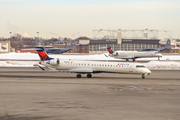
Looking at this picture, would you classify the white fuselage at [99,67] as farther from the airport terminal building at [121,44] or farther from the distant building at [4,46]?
the airport terminal building at [121,44]

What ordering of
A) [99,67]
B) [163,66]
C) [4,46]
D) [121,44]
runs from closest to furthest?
[99,67]
[163,66]
[4,46]
[121,44]

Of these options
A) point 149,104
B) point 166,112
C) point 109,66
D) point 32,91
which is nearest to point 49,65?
point 109,66

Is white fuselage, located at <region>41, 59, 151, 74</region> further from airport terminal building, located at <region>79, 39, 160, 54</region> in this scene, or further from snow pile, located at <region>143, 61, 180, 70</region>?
airport terminal building, located at <region>79, 39, 160, 54</region>

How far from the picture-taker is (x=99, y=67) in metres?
40.6

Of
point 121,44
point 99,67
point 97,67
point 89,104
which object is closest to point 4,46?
point 121,44

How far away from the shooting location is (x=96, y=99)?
23812 mm

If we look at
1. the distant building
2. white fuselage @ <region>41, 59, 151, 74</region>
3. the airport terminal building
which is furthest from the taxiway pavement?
the airport terminal building

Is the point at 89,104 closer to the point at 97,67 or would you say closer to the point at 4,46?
the point at 97,67

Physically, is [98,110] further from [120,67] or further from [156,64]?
[156,64]

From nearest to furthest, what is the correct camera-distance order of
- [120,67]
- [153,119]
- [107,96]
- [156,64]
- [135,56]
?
1. [153,119]
2. [107,96]
3. [120,67]
4. [156,64]
5. [135,56]

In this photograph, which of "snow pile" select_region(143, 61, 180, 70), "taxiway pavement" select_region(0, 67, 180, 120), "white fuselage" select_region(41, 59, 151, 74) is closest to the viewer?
"taxiway pavement" select_region(0, 67, 180, 120)

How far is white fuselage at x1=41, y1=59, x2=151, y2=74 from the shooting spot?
40.3 metres

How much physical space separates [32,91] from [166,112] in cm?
1383

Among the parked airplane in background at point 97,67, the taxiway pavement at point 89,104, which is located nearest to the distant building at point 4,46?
the parked airplane in background at point 97,67
